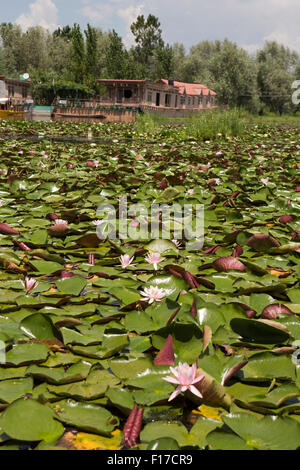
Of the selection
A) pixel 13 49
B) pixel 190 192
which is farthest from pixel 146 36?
pixel 190 192

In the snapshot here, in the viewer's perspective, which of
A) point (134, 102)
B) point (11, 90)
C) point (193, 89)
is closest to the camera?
point (134, 102)

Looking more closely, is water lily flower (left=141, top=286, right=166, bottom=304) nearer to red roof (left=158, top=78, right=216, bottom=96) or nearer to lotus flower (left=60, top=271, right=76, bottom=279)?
lotus flower (left=60, top=271, right=76, bottom=279)

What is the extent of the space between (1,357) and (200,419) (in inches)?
26.6

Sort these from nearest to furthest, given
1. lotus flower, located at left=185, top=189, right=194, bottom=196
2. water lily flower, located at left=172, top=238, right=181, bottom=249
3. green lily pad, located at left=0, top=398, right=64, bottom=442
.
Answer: green lily pad, located at left=0, top=398, right=64, bottom=442
water lily flower, located at left=172, top=238, right=181, bottom=249
lotus flower, located at left=185, top=189, right=194, bottom=196

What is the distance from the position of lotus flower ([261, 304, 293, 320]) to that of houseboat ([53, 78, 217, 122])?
22376 millimetres

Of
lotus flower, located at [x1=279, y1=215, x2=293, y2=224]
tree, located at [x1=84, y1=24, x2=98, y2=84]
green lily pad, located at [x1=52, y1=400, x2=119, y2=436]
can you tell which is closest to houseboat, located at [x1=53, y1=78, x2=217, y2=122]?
tree, located at [x1=84, y1=24, x2=98, y2=84]

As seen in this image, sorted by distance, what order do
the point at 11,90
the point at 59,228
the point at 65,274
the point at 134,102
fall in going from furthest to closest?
the point at 11,90 < the point at 134,102 < the point at 59,228 < the point at 65,274

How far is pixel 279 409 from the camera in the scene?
44.2 inches

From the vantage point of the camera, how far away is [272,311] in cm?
163

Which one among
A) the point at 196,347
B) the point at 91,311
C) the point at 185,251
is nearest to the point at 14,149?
the point at 185,251

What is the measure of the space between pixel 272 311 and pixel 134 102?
114 ft

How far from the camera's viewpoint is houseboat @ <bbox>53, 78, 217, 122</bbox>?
23391 millimetres

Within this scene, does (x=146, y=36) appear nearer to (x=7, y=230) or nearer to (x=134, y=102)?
(x=134, y=102)

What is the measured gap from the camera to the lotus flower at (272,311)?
1.63m
